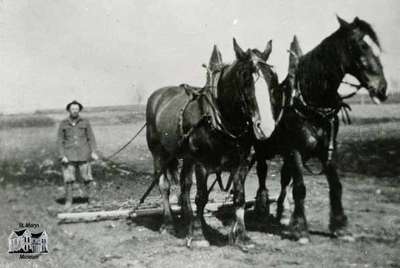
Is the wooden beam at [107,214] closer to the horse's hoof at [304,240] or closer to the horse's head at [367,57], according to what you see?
the horse's hoof at [304,240]

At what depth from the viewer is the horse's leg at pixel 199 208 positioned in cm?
503

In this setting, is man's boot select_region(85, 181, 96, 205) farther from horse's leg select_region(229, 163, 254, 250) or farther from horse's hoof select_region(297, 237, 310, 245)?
horse's hoof select_region(297, 237, 310, 245)

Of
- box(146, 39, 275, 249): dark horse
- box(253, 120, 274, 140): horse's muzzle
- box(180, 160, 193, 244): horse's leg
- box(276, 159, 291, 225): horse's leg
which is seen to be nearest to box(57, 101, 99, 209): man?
box(146, 39, 275, 249): dark horse

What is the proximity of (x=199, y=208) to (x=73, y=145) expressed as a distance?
303 centimetres

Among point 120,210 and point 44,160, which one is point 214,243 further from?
point 44,160

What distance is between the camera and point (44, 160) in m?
11.1

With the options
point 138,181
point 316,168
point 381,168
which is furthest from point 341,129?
point 138,181

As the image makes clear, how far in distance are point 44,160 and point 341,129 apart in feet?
23.9

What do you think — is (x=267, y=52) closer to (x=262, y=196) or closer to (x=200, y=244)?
(x=200, y=244)

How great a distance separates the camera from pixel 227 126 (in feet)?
15.7

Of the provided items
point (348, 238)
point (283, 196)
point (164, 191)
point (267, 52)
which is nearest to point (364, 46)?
point (267, 52)

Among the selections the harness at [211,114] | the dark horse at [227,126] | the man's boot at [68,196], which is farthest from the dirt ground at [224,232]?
the harness at [211,114]

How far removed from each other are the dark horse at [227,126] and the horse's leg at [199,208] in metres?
0.01

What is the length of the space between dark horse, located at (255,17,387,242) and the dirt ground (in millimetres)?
456
